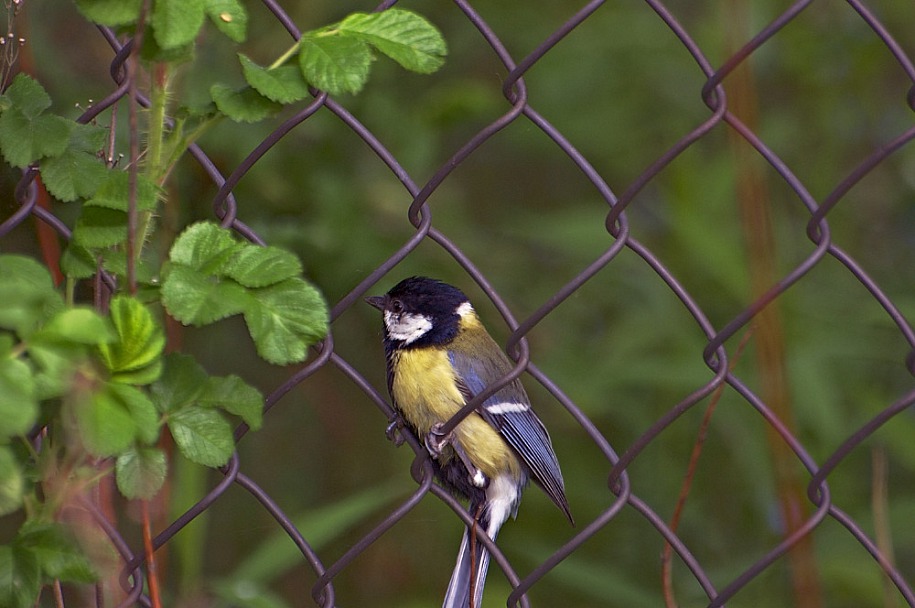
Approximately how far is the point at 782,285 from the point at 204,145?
6.19 feet

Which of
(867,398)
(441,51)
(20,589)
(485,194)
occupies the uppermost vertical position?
(441,51)

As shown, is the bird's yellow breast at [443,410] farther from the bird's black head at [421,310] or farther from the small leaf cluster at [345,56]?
the small leaf cluster at [345,56]

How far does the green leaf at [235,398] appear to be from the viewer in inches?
59.7

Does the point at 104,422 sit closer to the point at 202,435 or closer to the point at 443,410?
the point at 202,435

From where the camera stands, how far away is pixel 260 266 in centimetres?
141

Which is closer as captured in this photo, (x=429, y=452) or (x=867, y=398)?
(x=429, y=452)

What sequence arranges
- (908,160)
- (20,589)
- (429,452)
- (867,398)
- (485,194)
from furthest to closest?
(485,194) → (908,160) → (867,398) → (429,452) → (20,589)

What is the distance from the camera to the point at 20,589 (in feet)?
4.76

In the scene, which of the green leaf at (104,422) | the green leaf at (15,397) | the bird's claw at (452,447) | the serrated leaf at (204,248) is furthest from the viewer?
the bird's claw at (452,447)

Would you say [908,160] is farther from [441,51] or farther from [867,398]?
[441,51]

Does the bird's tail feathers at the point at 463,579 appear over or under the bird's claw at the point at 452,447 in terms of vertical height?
under

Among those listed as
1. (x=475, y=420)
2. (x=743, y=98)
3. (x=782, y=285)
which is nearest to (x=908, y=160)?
(x=743, y=98)

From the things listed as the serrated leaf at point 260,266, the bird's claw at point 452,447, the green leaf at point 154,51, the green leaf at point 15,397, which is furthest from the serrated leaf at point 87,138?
the bird's claw at point 452,447

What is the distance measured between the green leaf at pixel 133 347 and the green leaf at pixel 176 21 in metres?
0.32
